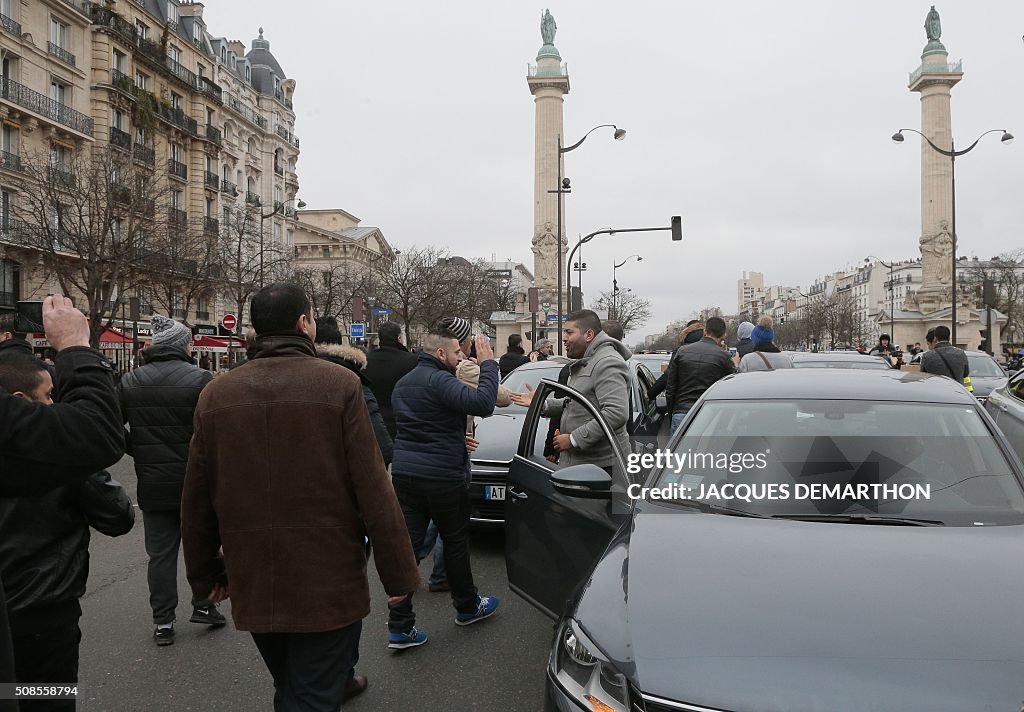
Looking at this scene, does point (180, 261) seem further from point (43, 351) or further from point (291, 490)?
point (291, 490)

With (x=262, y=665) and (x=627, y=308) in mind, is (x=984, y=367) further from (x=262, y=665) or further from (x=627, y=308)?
(x=627, y=308)

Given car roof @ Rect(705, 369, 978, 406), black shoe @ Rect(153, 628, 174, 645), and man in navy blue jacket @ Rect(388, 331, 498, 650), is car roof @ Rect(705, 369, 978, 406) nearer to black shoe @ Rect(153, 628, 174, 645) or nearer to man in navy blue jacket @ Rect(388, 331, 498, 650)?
man in navy blue jacket @ Rect(388, 331, 498, 650)

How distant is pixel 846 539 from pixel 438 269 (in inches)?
1955

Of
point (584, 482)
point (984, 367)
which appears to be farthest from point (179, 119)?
point (584, 482)

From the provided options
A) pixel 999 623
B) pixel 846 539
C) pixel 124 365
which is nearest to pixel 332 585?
pixel 846 539

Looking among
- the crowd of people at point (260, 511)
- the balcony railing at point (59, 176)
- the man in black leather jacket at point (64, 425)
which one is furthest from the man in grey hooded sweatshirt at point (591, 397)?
the balcony railing at point (59, 176)

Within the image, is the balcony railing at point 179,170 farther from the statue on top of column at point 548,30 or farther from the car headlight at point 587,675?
the car headlight at point 587,675

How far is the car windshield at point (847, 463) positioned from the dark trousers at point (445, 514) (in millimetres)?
1582

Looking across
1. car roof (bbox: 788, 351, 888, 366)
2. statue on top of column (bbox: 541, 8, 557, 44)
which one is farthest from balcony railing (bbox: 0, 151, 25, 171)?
statue on top of column (bbox: 541, 8, 557, 44)

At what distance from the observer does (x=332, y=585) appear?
2719mm

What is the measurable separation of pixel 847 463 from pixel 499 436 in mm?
4392

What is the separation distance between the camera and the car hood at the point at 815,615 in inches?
84.8

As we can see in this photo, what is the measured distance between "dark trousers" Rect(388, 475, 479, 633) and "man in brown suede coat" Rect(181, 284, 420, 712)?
1960 millimetres

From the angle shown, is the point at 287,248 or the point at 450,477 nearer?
the point at 450,477
